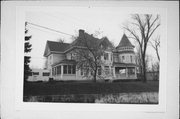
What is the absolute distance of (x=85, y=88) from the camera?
91.9 inches

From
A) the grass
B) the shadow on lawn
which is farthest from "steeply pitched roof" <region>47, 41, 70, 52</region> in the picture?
the shadow on lawn

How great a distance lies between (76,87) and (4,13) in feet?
3.69

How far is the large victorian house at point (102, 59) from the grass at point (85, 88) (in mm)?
75

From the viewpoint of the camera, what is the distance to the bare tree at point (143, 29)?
2.33 m

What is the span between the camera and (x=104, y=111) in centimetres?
231

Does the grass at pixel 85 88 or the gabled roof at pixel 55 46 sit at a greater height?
the gabled roof at pixel 55 46

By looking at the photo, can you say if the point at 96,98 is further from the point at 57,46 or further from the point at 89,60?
the point at 57,46

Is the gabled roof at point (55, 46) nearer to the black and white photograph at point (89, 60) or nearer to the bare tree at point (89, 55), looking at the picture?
the black and white photograph at point (89, 60)

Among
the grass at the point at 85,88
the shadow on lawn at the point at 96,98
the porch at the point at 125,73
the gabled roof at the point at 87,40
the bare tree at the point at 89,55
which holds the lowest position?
the shadow on lawn at the point at 96,98

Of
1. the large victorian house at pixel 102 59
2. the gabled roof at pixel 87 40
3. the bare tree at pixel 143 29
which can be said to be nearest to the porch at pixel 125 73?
the large victorian house at pixel 102 59

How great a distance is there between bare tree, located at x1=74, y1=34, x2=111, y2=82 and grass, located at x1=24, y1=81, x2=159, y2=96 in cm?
12

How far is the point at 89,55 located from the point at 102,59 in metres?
0.15

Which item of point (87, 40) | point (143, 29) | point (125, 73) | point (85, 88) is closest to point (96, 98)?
point (85, 88)

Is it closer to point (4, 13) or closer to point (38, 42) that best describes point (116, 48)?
point (38, 42)
